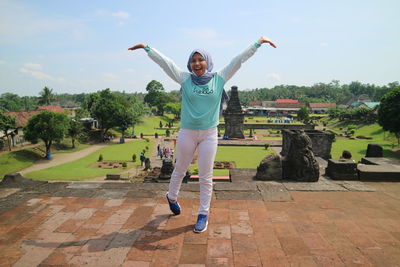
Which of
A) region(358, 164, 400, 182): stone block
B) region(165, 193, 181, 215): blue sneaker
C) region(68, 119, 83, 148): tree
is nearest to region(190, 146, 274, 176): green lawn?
region(358, 164, 400, 182): stone block

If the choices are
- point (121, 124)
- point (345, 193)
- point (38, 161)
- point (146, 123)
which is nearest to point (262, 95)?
point (146, 123)

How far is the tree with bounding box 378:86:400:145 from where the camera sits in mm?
19625

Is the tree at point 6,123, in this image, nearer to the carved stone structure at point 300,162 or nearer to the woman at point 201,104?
the woman at point 201,104

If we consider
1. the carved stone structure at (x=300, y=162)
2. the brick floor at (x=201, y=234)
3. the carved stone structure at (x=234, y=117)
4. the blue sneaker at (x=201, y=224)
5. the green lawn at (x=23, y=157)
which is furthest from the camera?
the carved stone structure at (x=234, y=117)

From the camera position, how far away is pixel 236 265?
2.55 m

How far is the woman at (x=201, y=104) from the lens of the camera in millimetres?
3215

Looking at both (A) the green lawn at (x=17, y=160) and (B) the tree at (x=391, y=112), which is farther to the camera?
(B) the tree at (x=391, y=112)

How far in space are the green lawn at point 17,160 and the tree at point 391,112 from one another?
26.2 m

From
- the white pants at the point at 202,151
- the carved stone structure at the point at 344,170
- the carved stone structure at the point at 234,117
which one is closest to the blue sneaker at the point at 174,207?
the white pants at the point at 202,151

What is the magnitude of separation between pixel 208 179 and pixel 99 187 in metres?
2.44

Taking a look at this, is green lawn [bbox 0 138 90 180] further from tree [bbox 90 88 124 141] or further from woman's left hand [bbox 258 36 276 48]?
woman's left hand [bbox 258 36 276 48]

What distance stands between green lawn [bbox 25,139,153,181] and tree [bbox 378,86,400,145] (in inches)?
732

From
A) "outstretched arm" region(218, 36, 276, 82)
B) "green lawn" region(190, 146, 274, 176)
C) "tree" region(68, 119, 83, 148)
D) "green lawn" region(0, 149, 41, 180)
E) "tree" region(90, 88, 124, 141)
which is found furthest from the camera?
"tree" region(90, 88, 124, 141)

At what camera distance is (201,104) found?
10.5 ft
